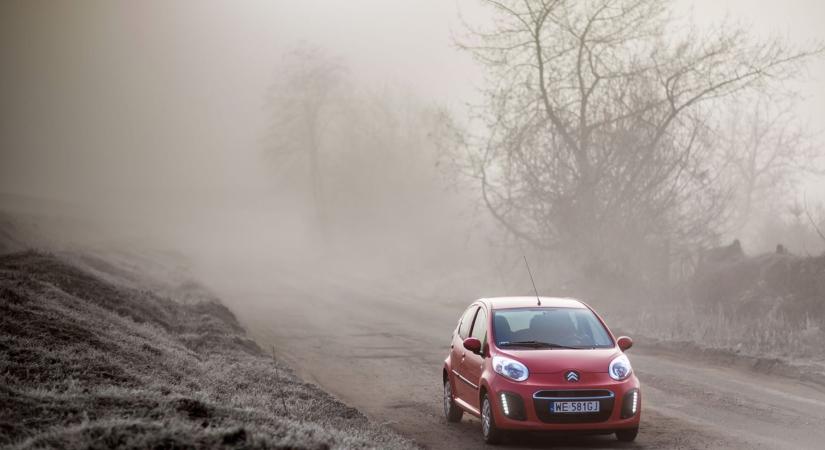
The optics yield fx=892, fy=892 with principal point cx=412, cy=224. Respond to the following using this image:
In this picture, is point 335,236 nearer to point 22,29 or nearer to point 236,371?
point 236,371

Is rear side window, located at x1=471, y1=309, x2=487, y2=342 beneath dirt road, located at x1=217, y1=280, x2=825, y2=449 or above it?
above

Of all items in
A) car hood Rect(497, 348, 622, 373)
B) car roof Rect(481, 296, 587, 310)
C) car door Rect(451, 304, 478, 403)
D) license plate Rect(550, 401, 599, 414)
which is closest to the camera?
license plate Rect(550, 401, 599, 414)

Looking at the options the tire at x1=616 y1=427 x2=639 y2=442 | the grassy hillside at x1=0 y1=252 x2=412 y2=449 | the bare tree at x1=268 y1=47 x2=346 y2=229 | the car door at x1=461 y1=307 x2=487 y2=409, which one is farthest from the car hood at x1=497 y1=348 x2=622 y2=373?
the bare tree at x1=268 y1=47 x2=346 y2=229

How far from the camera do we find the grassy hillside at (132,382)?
6.67 m

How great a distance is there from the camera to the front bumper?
29.8 feet

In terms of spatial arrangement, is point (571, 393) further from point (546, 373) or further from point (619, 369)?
point (619, 369)

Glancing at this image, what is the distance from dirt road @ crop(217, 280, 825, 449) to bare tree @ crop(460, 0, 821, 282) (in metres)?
5.01

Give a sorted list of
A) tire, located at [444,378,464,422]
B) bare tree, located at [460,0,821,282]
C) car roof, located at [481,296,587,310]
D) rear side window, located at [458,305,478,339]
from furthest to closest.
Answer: bare tree, located at [460,0,821,282] < rear side window, located at [458,305,478,339] < tire, located at [444,378,464,422] < car roof, located at [481,296,587,310]

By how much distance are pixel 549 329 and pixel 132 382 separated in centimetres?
474

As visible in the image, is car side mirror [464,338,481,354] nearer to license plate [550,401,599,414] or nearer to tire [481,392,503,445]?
tire [481,392,503,445]

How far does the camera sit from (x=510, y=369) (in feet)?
31.0

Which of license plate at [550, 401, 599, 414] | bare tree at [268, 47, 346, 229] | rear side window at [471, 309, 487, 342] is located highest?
bare tree at [268, 47, 346, 229]

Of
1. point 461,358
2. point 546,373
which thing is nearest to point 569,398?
point 546,373

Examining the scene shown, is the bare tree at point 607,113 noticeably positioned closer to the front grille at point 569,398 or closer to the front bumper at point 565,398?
the front bumper at point 565,398
